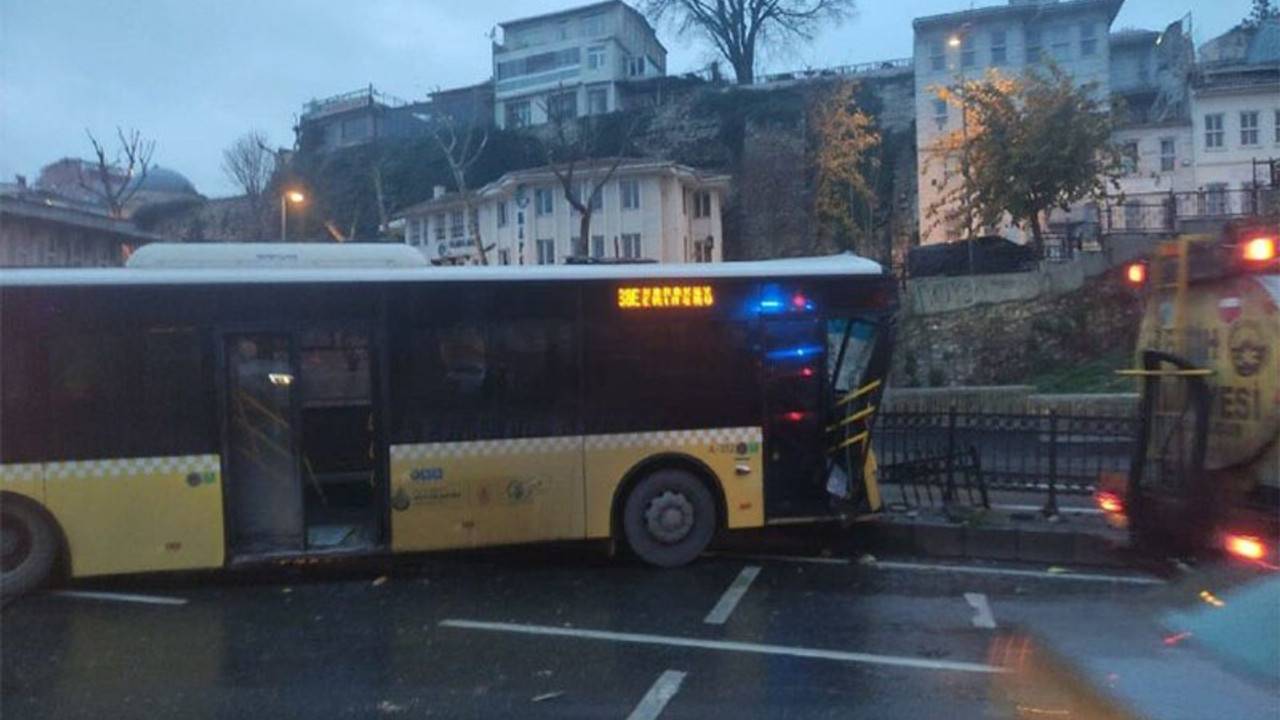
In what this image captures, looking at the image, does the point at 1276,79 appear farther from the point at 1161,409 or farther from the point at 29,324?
the point at 29,324

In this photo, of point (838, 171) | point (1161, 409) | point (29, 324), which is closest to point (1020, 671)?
point (1161, 409)

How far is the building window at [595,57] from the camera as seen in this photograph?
72.4 m

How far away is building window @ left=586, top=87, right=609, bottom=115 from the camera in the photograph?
71500 millimetres

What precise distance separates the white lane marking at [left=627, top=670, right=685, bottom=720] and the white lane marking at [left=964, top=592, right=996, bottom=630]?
2.74m

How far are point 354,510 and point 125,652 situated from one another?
2.81m

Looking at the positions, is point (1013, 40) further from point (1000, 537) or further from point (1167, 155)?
point (1000, 537)

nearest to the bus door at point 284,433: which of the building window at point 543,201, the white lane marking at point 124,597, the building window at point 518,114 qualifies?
the white lane marking at point 124,597

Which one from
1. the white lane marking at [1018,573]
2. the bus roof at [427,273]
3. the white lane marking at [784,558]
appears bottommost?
the white lane marking at [1018,573]

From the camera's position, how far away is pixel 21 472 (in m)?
9.24

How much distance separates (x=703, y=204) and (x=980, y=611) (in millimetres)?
48026

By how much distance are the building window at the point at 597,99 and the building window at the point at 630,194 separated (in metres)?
21.1

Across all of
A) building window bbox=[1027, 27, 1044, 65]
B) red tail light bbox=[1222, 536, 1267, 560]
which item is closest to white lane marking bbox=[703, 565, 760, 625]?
red tail light bbox=[1222, 536, 1267, 560]

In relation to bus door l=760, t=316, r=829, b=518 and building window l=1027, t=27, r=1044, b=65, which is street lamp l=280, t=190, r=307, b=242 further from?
building window l=1027, t=27, r=1044, b=65

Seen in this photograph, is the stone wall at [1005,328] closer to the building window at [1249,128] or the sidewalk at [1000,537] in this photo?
the sidewalk at [1000,537]
